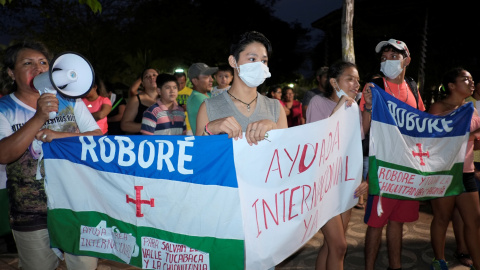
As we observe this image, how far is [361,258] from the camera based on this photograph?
154 inches

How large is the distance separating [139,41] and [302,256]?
934 inches

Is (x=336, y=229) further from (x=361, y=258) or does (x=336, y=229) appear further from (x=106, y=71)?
(x=106, y=71)

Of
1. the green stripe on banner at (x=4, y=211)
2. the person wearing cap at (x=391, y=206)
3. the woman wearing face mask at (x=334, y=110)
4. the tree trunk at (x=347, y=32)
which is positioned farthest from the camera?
the tree trunk at (x=347, y=32)

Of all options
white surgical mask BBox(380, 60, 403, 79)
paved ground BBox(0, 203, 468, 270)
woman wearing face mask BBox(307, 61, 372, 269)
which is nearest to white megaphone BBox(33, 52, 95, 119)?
woman wearing face mask BBox(307, 61, 372, 269)

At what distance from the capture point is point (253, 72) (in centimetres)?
226

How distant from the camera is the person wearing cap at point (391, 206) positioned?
3180 millimetres

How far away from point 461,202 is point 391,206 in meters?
0.81

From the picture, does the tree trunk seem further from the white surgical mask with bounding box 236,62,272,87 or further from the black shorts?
the white surgical mask with bounding box 236,62,272,87

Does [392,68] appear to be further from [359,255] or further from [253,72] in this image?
[359,255]

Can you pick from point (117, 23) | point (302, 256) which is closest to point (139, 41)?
point (117, 23)

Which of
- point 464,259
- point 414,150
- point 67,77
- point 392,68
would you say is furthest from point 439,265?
point 67,77

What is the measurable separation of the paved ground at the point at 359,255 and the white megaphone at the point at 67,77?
2045mm

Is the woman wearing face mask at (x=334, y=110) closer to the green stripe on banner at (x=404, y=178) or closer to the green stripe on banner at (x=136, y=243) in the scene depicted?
the green stripe on banner at (x=404, y=178)

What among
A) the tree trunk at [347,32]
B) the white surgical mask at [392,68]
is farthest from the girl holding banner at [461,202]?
the tree trunk at [347,32]
